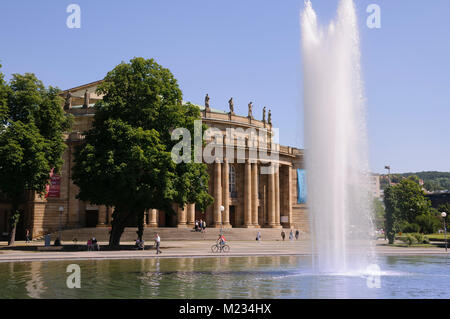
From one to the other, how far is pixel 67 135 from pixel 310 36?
179ft

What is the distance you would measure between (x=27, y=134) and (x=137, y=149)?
36.1 feet

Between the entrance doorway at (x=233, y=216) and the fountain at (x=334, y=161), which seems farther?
the entrance doorway at (x=233, y=216)

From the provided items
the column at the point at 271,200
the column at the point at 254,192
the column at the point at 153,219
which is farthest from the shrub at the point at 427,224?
the column at the point at 153,219

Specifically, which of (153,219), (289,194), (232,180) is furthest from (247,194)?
(153,219)

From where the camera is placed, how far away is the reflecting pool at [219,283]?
17031 millimetres

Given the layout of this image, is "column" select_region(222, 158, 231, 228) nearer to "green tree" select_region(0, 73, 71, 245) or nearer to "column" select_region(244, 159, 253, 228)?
"column" select_region(244, 159, 253, 228)

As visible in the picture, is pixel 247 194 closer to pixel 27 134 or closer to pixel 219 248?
pixel 219 248

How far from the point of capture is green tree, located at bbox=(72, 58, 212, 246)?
41.7m

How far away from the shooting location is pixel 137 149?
4053 centimetres

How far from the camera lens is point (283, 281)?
68.4 feet

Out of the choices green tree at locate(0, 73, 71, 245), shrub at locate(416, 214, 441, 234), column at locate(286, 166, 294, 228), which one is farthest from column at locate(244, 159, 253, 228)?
shrub at locate(416, 214, 441, 234)

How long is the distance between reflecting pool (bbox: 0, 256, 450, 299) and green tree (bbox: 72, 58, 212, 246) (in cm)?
1574

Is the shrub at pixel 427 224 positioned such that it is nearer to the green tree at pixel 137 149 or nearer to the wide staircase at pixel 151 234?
the wide staircase at pixel 151 234

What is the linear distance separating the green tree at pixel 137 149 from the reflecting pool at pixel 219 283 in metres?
15.7
